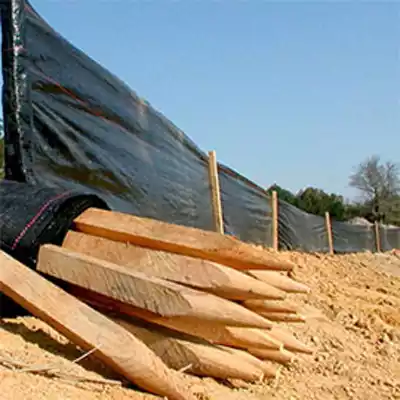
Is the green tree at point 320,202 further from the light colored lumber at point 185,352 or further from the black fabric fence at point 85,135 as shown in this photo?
the light colored lumber at point 185,352

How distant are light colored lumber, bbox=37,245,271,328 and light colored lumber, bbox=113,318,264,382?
0.54ft

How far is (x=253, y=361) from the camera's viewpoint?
2.60 metres

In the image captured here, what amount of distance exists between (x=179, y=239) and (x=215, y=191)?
268 centimetres

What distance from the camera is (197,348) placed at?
7.94 ft

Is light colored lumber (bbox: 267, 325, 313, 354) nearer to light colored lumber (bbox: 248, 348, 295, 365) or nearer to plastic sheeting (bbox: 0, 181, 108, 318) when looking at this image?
light colored lumber (bbox: 248, 348, 295, 365)

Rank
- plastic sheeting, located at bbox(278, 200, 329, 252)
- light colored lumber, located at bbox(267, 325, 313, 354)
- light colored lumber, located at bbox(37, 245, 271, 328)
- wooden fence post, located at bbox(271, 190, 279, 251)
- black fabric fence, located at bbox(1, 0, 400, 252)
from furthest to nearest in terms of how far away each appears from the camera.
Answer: plastic sheeting, located at bbox(278, 200, 329, 252) < wooden fence post, located at bbox(271, 190, 279, 251) < black fabric fence, located at bbox(1, 0, 400, 252) < light colored lumber, located at bbox(267, 325, 313, 354) < light colored lumber, located at bbox(37, 245, 271, 328)

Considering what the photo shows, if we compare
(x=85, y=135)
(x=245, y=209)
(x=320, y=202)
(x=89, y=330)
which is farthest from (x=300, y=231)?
(x=320, y=202)

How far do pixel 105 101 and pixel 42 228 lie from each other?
156 cm

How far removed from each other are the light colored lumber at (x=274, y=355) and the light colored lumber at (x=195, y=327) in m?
0.06

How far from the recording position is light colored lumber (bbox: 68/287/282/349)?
234 centimetres

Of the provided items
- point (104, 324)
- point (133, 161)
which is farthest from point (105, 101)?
point (104, 324)

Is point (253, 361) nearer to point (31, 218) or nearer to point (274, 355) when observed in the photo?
point (274, 355)

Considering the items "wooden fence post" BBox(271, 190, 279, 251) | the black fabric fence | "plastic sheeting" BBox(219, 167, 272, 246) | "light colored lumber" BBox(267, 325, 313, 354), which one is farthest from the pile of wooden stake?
"wooden fence post" BBox(271, 190, 279, 251)

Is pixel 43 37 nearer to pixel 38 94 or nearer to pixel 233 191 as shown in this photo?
pixel 38 94
